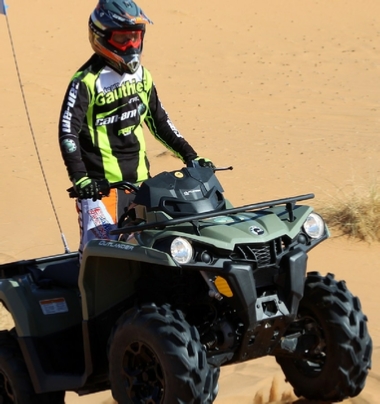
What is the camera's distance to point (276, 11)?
82.4 ft

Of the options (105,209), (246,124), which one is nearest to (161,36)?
(246,124)

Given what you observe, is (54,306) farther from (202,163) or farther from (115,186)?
(202,163)

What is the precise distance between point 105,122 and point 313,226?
158cm

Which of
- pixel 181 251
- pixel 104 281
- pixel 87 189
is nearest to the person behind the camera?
pixel 181 251

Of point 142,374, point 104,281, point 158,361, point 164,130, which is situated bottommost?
point 142,374

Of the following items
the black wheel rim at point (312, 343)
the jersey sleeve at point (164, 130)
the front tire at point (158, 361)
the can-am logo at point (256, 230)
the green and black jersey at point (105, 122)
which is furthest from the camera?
the jersey sleeve at point (164, 130)

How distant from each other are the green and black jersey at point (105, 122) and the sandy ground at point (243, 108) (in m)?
0.87

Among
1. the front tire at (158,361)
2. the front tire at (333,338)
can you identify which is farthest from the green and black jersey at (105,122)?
the front tire at (333,338)

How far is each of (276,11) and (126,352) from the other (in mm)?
21398

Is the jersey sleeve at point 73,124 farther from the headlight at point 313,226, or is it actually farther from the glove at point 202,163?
the headlight at point 313,226

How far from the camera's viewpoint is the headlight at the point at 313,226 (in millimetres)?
4914

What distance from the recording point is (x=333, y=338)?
16.3ft

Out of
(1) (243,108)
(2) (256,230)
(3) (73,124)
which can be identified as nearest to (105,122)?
(3) (73,124)

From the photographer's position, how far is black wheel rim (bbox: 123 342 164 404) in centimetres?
463
